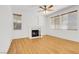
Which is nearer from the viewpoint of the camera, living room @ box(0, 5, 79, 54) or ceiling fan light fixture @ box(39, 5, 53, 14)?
living room @ box(0, 5, 79, 54)

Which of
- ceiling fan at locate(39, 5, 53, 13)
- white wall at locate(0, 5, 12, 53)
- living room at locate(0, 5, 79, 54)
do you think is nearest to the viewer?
white wall at locate(0, 5, 12, 53)

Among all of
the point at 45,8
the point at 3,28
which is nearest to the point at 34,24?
the point at 45,8

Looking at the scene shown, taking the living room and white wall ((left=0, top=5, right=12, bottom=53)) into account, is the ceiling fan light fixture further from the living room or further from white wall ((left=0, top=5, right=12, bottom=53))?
white wall ((left=0, top=5, right=12, bottom=53))

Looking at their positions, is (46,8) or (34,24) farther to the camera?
(34,24)

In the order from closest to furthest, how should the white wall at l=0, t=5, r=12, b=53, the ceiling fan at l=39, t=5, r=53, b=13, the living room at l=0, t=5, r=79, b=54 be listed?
the white wall at l=0, t=5, r=12, b=53 < the living room at l=0, t=5, r=79, b=54 < the ceiling fan at l=39, t=5, r=53, b=13

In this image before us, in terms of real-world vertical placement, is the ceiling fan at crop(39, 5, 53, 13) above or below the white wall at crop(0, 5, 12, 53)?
above

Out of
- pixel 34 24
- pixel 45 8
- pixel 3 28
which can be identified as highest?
pixel 45 8

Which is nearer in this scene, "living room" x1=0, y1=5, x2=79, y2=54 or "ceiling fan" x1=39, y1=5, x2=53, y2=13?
"living room" x1=0, y1=5, x2=79, y2=54

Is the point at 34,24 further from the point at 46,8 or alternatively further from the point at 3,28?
the point at 3,28

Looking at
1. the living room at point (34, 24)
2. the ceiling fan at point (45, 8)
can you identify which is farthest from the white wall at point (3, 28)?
the ceiling fan at point (45, 8)

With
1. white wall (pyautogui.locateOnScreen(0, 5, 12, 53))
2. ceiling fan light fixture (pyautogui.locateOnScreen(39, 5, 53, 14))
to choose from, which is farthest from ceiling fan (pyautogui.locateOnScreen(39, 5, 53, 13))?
white wall (pyautogui.locateOnScreen(0, 5, 12, 53))

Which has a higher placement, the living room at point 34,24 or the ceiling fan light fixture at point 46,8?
the ceiling fan light fixture at point 46,8

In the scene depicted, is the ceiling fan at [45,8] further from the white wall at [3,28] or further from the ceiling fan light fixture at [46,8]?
the white wall at [3,28]

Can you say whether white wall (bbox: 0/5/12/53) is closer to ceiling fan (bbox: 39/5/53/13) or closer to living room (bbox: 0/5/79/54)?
living room (bbox: 0/5/79/54)
